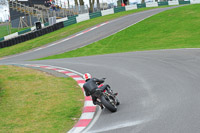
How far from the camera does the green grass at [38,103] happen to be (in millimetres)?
7750

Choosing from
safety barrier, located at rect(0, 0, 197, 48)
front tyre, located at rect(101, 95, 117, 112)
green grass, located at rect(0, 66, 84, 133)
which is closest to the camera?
green grass, located at rect(0, 66, 84, 133)

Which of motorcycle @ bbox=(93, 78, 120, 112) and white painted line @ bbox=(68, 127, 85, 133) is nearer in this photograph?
white painted line @ bbox=(68, 127, 85, 133)

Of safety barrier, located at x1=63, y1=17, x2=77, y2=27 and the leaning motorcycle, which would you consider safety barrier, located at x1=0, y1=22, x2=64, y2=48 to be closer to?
safety barrier, located at x1=63, y1=17, x2=77, y2=27

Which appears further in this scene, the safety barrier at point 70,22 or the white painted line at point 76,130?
the safety barrier at point 70,22

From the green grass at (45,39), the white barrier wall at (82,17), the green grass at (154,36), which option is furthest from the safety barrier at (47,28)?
the green grass at (154,36)

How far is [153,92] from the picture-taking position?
9.48 meters

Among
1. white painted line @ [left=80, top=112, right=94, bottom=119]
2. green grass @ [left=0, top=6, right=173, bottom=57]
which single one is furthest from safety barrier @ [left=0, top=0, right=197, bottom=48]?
white painted line @ [left=80, top=112, right=94, bottom=119]

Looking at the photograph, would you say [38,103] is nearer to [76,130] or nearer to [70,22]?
[76,130]

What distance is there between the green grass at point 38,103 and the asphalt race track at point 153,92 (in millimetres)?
1049

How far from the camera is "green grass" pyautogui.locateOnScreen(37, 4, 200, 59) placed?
75.5ft

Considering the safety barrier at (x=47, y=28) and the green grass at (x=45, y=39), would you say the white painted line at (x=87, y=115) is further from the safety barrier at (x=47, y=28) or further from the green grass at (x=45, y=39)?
the safety barrier at (x=47, y=28)

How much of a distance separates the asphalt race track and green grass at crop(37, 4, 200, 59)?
6543 mm

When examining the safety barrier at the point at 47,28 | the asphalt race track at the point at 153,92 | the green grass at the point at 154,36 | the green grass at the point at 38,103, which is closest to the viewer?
the asphalt race track at the point at 153,92

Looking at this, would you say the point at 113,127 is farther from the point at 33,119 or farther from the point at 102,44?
the point at 102,44
